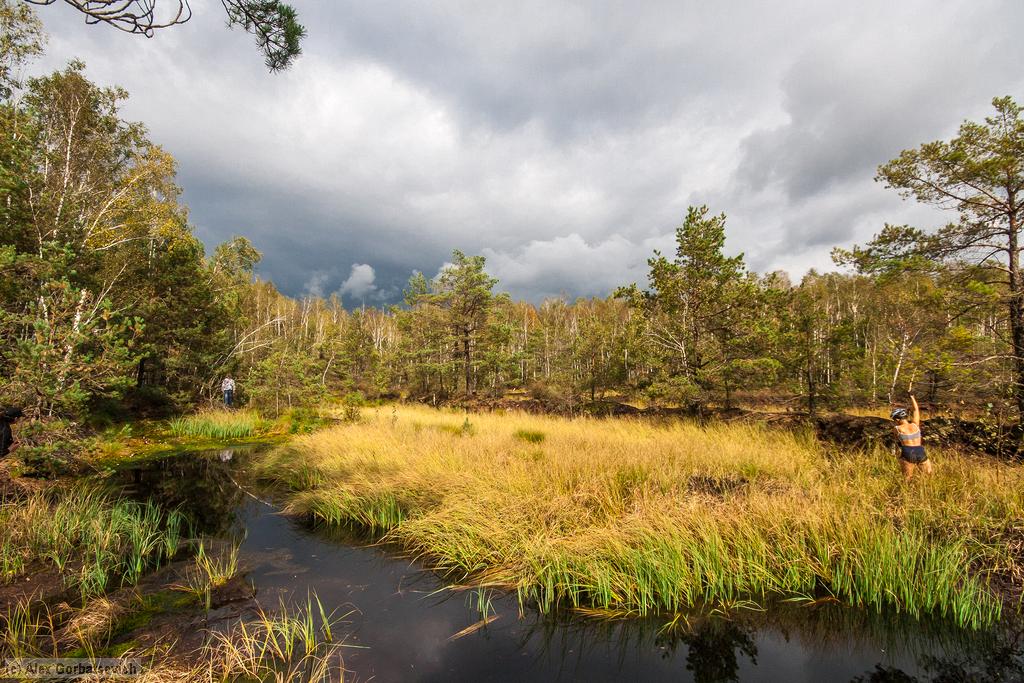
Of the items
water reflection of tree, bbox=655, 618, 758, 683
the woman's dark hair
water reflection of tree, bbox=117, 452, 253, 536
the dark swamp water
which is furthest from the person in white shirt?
water reflection of tree, bbox=655, 618, 758, 683

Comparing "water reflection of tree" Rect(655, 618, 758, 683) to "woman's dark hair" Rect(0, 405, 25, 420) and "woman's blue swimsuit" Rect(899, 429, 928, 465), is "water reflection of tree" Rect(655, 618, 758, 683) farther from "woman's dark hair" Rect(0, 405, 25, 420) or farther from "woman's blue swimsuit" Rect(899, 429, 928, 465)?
"woman's dark hair" Rect(0, 405, 25, 420)

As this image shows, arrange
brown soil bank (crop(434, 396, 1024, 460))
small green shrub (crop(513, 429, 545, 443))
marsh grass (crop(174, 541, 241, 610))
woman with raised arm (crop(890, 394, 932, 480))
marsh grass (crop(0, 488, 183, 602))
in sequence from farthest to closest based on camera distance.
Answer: small green shrub (crop(513, 429, 545, 443)), brown soil bank (crop(434, 396, 1024, 460)), woman with raised arm (crop(890, 394, 932, 480)), marsh grass (crop(0, 488, 183, 602)), marsh grass (crop(174, 541, 241, 610))

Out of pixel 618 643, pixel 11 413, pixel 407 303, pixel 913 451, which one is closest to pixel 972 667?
pixel 618 643

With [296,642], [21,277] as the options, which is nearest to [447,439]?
[296,642]

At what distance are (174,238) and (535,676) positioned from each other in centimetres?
2132

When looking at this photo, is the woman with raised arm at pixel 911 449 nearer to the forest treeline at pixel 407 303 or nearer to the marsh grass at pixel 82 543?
the forest treeline at pixel 407 303

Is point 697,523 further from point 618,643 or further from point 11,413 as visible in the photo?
point 11,413

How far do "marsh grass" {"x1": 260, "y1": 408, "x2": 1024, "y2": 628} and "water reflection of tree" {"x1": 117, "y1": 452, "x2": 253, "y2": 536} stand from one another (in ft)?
4.47

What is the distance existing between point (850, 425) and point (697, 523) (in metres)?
9.61

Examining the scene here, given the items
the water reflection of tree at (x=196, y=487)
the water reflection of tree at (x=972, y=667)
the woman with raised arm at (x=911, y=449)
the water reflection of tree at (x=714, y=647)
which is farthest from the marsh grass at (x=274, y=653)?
the woman with raised arm at (x=911, y=449)

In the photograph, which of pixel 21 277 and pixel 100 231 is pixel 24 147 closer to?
pixel 21 277

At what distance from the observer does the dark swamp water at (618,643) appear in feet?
11.5

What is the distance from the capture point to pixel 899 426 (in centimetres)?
670

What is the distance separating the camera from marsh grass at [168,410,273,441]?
14972 millimetres
